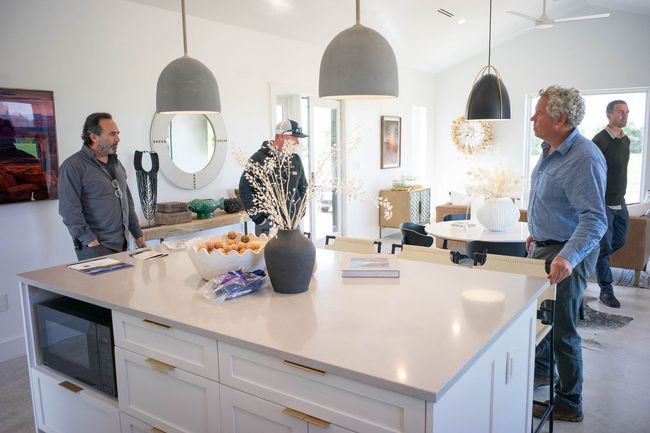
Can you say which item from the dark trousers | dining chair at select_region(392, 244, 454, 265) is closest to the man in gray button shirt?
the dark trousers

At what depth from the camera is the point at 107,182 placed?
3340 millimetres

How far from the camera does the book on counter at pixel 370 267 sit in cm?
230

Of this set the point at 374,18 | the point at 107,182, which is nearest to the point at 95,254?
the point at 107,182

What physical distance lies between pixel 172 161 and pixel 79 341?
8.67 ft

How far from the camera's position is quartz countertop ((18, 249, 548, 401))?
4.59ft

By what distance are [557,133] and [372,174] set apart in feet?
17.6

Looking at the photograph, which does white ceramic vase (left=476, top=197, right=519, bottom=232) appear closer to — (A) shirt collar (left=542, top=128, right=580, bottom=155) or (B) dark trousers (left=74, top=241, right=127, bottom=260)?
(A) shirt collar (left=542, top=128, right=580, bottom=155)

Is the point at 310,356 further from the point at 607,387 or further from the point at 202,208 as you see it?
the point at 202,208

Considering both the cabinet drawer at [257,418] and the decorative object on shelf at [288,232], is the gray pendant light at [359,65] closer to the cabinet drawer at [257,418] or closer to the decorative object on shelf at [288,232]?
the decorative object on shelf at [288,232]

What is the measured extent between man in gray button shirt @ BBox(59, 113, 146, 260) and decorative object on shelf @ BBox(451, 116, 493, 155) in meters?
7.11

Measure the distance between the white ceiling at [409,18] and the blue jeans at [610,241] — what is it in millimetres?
2949

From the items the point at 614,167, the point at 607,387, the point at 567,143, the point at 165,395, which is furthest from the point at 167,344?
the point at 614,167

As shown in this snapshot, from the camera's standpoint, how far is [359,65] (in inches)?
76.5

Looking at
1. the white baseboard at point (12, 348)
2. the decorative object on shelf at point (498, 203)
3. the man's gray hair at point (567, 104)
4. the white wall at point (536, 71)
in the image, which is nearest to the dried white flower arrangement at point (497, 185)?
the decorative object on shelf at point (498, 203)
